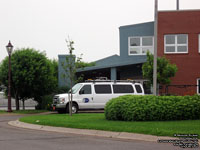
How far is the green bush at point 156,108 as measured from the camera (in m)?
15.5

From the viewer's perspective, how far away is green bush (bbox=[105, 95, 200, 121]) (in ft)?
51.0

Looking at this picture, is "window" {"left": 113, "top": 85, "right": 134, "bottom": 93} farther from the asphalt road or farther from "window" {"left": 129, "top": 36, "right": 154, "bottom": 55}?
the asphalt road

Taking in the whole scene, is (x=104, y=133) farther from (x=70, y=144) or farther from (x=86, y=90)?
(x=86, y=90)

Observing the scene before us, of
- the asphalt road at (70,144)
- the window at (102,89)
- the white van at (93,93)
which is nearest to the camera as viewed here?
the asphalt road at (70,144)

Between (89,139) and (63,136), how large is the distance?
1236 mm

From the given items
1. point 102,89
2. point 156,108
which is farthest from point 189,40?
point 156,108

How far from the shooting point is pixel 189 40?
29.6 meters

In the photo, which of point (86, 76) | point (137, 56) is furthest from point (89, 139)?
point (86, 76)

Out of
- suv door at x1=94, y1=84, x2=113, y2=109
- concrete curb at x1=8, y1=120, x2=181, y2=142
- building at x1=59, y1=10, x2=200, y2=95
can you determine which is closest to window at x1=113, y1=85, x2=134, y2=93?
suv door at x1=94, y1=84, x2=113, y2=109

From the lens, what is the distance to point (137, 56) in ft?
109

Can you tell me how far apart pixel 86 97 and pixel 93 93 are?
54 centimetres

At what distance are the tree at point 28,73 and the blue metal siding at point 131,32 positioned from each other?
707 centimetres

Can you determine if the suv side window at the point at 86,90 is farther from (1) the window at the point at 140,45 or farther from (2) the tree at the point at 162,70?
(1) the window at the point at 140,45

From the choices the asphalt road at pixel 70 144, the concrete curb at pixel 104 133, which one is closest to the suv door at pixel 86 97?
the concrete curb at pixel 104 133
